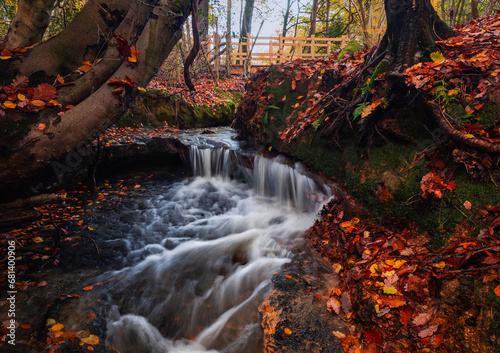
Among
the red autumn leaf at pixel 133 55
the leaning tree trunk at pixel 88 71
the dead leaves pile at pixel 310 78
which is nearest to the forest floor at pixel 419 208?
the dead leaves pile at pixel 310 78

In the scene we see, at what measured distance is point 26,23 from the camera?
160 inches

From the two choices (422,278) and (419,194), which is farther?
(419,194)

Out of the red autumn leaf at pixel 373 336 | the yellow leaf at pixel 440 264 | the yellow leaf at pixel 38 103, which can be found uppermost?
the yellow leaf at pixel 38 103

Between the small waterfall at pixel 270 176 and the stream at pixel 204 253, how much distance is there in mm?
26

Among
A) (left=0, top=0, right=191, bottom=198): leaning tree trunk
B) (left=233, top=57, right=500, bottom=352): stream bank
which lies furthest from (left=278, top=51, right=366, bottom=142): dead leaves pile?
(left=0, top=0, right=191, bottom=198): leaning tree trunk

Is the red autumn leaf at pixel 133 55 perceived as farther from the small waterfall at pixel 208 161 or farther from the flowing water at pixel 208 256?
the small waterfall at pixel 208 161

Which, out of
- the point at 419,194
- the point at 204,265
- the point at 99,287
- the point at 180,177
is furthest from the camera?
the point at 180,177

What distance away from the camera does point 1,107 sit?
3.09m

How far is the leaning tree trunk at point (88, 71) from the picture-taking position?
3.23 metres

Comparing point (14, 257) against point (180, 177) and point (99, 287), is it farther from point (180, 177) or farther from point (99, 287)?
point (180, 177)

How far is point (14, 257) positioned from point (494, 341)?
215 inches

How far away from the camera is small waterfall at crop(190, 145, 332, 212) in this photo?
17.3 ft

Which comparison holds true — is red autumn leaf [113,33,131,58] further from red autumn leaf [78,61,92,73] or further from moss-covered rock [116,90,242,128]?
moss-covered rock [116,90,242,128]

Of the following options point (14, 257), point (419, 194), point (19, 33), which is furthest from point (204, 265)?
point (19, 33)
